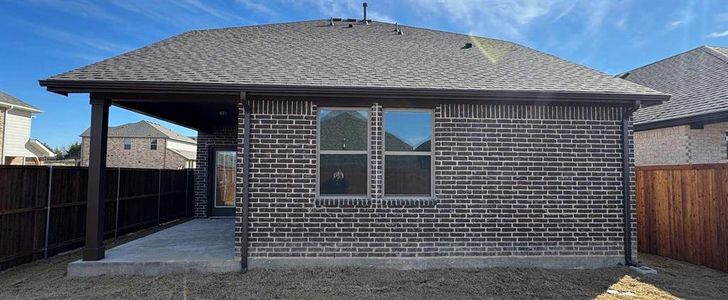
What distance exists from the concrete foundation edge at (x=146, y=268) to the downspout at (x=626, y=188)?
6032 millimetres

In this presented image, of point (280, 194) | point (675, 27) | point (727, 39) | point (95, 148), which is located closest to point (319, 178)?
point (280, 194)

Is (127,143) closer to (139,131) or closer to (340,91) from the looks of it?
(139,131)

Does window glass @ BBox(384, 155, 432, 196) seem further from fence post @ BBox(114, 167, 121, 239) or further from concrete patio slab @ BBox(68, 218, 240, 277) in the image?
fence post @ BBox(114, 167, 121, 239)

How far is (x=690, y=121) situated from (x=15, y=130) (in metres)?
31.4

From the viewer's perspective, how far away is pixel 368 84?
6.06 meters

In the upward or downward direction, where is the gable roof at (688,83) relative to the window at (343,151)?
upward

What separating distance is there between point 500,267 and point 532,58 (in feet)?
15.3

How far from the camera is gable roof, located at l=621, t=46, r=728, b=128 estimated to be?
860cm

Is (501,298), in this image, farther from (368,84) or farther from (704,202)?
(704,202)

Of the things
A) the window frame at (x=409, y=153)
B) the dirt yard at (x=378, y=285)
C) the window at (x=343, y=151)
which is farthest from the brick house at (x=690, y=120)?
the window at (x=343, y=151)

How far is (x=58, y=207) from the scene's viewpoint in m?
7.28

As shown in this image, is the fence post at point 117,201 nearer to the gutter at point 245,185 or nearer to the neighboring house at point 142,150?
the gutter at point 245,185

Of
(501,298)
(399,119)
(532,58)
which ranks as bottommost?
(501,298)

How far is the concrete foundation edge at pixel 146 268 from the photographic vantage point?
5.75m
